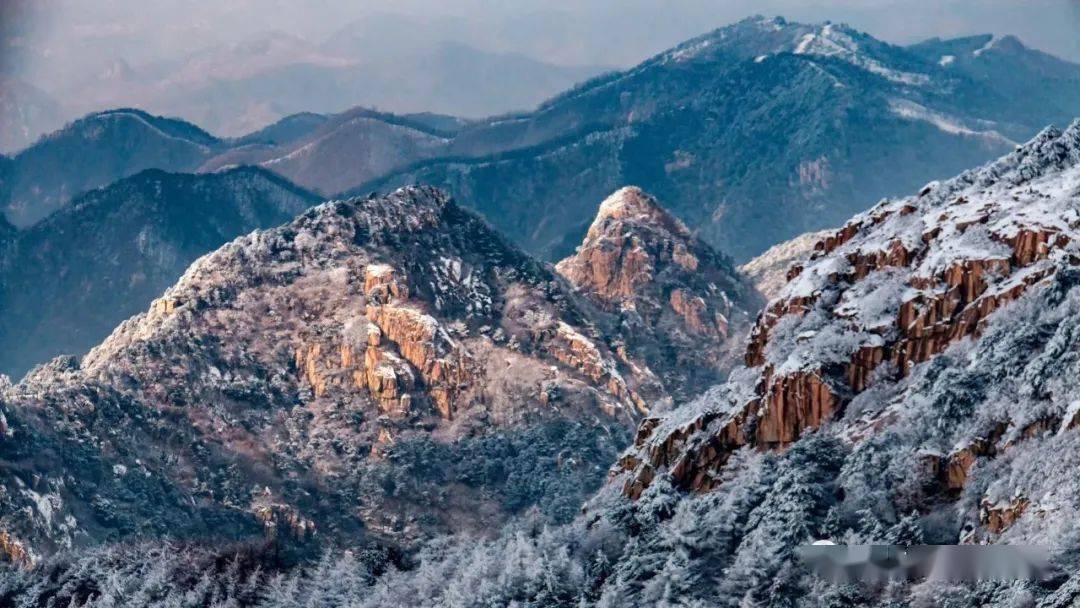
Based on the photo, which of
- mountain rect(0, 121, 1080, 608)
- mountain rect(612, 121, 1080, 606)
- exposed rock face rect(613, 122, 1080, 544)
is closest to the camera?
mountain rect(0, 121, 1080, 608)

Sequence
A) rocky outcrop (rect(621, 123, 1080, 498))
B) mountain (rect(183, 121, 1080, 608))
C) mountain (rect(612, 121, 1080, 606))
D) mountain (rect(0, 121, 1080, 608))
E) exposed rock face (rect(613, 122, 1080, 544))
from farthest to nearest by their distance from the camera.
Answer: rocky outcrop (rect(621, 123, 1080, 498)), exposed rock face (rect(613, 122, 1080, 544)), mountain (rect(612, 121, 1080, 606)), mountain (rect(0, 121, 1080, 608)), mountain (rect(183, 121, 1080, 608))

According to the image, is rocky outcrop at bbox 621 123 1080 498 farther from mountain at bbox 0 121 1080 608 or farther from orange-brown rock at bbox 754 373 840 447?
mountain at bbox 0 121 1080 608

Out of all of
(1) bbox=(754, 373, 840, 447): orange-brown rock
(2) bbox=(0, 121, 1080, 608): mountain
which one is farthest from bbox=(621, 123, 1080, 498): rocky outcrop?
(2) bbox=(0, 121, 1080, 608): mountain

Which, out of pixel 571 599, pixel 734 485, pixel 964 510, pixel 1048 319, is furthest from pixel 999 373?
pixel 571 599

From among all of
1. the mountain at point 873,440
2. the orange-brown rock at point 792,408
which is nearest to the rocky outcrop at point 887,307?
the orange-brown rock at point 792,408

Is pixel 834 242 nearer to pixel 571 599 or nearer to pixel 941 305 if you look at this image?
pixel 941 305

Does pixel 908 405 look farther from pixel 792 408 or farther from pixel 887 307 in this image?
pixel 887 307

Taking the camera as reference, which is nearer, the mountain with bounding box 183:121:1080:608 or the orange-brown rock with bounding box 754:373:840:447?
the mountain with bounding box 183:121:1080:608
